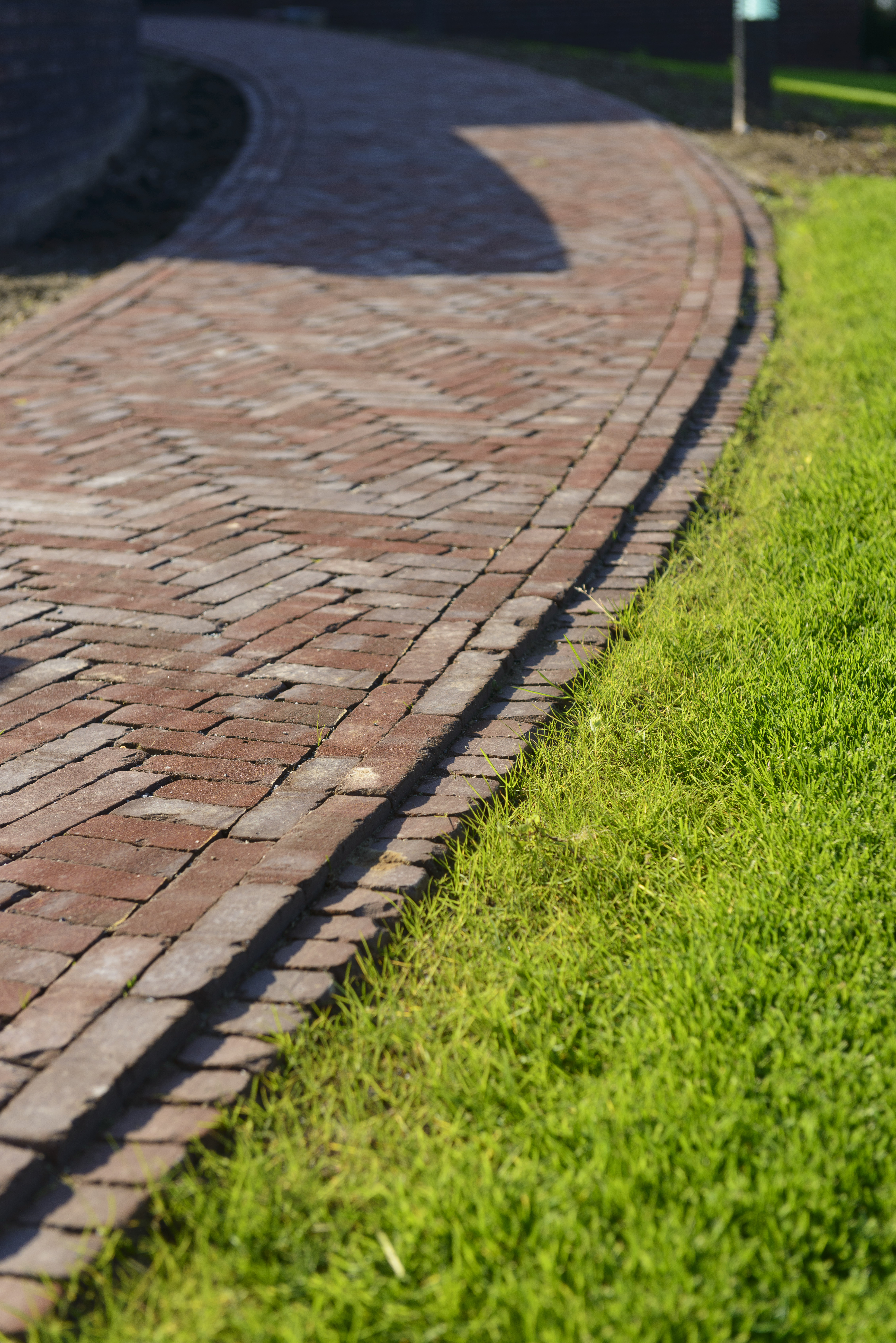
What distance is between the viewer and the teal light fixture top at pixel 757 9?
39.8 ft

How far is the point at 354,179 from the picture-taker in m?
11.1

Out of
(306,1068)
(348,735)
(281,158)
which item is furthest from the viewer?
(281,158)

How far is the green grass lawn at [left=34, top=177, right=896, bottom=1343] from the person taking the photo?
5.63 ft

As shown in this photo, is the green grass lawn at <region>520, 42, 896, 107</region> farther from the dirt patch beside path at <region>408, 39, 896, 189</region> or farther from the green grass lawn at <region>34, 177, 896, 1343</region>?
the green grass lawn at <region>34, 177, 896, 1343</region>

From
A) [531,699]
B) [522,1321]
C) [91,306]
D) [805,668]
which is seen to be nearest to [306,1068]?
[522,1321]

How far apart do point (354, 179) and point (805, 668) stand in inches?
361

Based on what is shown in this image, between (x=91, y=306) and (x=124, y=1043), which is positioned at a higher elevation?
(x=91, y=306)

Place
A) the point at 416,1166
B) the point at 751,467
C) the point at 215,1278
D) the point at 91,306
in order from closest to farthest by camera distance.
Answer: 1. the point at 215,1278
2. the point at 416,1166
3. the point at 751,467
4. the point at 91,306

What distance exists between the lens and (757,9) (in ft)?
39.9

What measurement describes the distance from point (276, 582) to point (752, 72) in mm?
11398

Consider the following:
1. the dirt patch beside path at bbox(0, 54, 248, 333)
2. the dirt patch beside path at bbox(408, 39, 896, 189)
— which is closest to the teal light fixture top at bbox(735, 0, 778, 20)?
the dirt patch beside path at bbox(408, 39, 896, 189)

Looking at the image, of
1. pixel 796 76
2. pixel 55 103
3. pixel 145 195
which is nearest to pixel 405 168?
pixel 145 195

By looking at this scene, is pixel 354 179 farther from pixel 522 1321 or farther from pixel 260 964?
pixel 522 1321

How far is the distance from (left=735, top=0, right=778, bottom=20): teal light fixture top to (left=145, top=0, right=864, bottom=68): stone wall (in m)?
9.35
